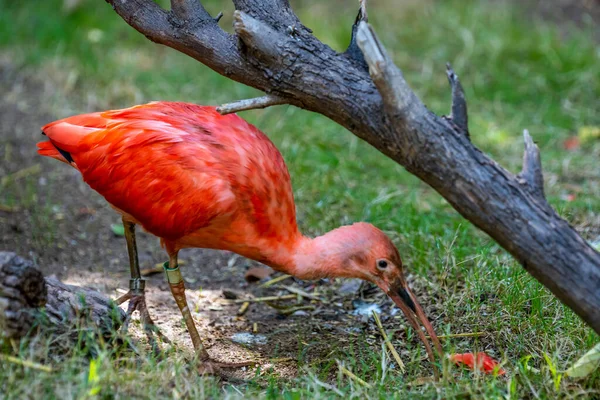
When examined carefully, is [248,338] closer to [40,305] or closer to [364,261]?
[364,261]

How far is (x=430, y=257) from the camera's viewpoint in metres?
4.65

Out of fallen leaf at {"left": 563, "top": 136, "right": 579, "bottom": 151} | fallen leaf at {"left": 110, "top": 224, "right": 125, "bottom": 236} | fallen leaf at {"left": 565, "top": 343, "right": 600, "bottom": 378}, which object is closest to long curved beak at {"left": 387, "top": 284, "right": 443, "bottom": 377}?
fallen leaf at {"left": 565, "top": 343, "right": 600, "bottom": 378}

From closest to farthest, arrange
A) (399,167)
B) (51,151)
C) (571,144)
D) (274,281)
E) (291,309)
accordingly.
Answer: (51,151), (291,309), (274,281), (399,167), (571,144)

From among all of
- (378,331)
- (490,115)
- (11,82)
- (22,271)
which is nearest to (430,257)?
(378,331)

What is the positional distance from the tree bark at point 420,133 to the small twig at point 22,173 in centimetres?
302

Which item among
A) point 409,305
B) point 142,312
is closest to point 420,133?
point 409,305

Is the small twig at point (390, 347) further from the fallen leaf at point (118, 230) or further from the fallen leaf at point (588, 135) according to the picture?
the fallen leaf at point (588, 135)

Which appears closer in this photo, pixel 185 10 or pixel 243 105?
pixel 243 105

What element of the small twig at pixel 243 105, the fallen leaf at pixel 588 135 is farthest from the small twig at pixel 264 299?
the fallen leaf at pixel 588 135

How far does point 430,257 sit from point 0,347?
99.5 inches

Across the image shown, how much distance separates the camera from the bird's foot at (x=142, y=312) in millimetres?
3987

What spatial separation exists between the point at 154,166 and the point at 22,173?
8.95ft

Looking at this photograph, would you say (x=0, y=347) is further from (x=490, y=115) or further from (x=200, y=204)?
(x=490, y=115)

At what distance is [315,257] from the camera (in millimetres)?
3826
